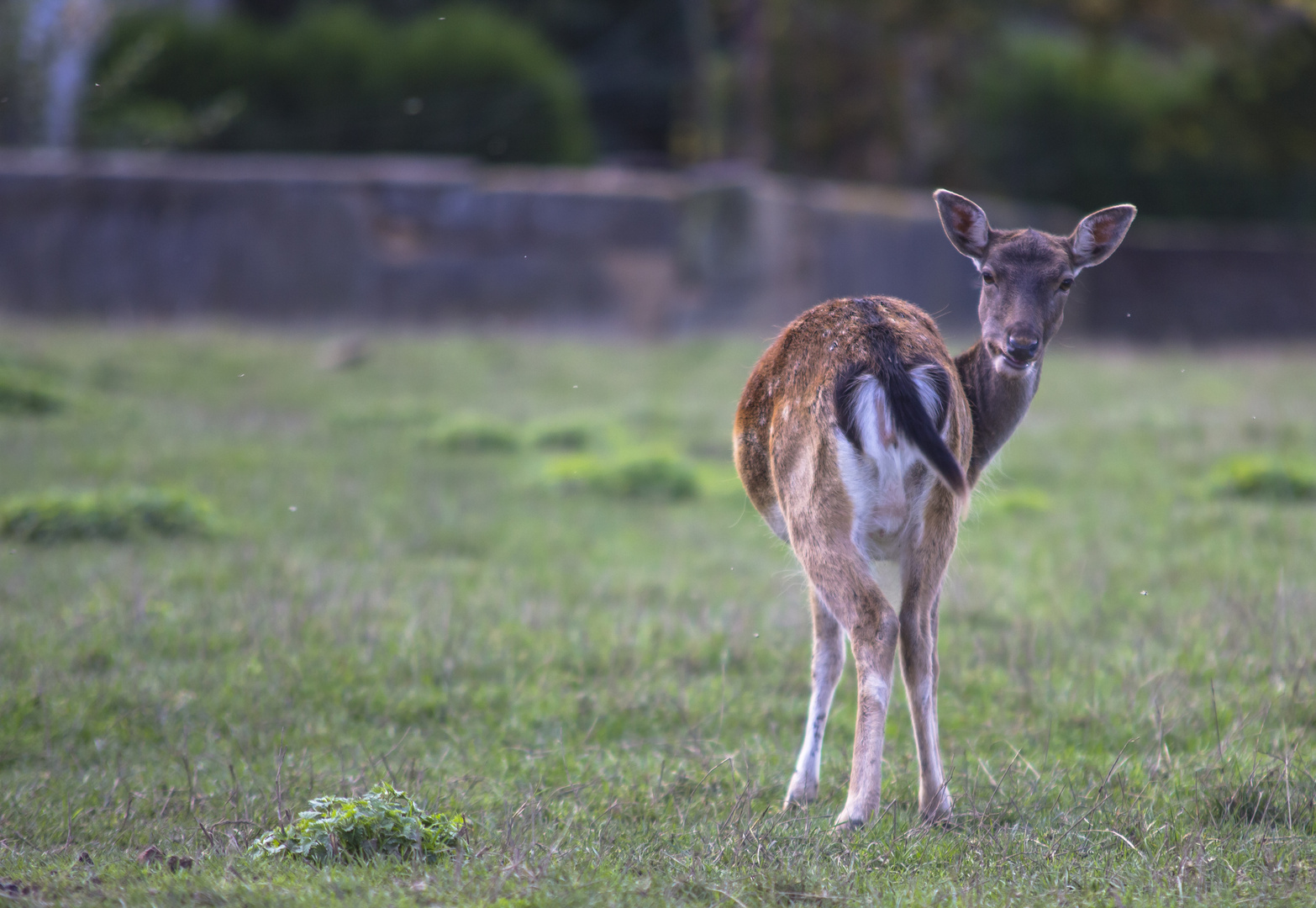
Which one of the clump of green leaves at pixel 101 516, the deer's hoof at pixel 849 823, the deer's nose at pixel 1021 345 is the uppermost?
the deer's nose at pixel 1021 345

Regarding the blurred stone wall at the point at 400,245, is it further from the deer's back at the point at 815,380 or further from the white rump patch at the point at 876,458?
the white rump patch at the point at 876,458

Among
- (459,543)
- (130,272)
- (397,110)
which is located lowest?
(459,543)

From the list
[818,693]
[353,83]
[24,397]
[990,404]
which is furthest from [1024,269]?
[353,83]

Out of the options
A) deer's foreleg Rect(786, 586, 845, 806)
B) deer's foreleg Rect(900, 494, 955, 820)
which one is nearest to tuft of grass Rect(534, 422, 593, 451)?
deer's foreleg Rect(786, 586, 845, 806)

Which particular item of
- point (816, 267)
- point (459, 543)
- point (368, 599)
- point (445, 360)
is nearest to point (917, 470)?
point (368, 599)

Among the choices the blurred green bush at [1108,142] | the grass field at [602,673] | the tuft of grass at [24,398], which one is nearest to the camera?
the grass field at [602,673]

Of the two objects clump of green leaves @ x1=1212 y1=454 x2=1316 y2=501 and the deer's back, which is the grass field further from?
the deer's back

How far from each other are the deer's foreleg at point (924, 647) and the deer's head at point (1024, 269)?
18.7 inches

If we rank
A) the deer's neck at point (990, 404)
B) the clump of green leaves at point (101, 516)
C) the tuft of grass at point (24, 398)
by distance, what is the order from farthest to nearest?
the tuft of grass at point (24, 398) < the clump of green leaves at point (101, 516) < the deer's neck at point (990, 404)

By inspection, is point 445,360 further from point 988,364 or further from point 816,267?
point 988,364

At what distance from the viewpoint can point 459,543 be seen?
21.9 feet

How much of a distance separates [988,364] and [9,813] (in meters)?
2.90

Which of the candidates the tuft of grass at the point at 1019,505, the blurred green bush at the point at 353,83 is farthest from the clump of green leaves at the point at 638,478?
the blurred green bush at the point at 353,83

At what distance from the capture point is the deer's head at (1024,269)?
11.0 feet
